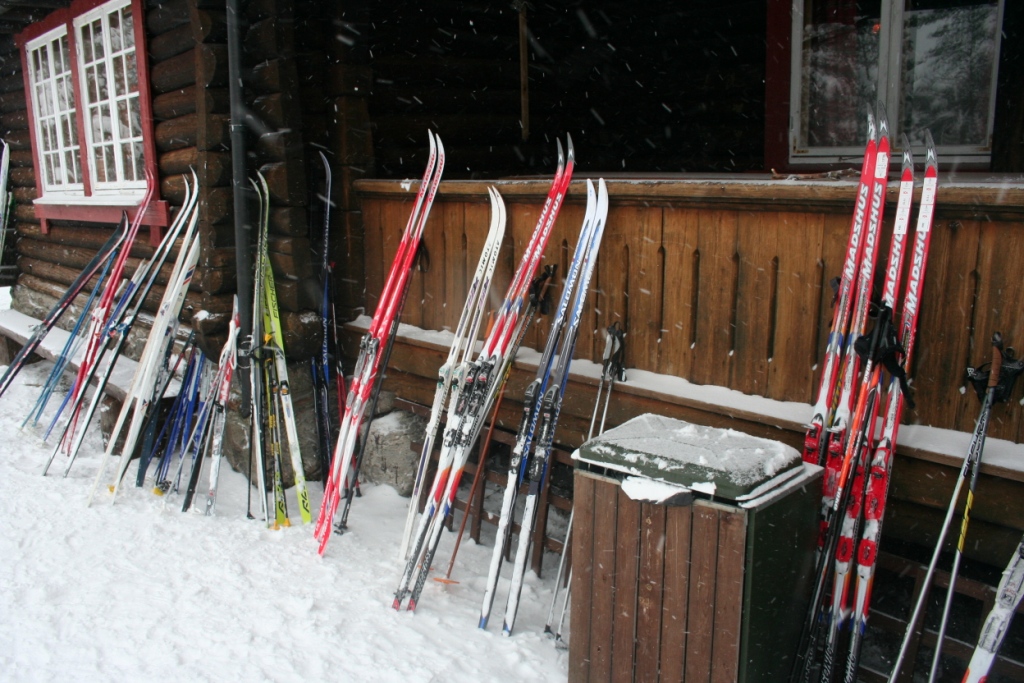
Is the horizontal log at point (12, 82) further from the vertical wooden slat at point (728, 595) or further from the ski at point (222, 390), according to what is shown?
the vertical wooden slat at point (728, 595)

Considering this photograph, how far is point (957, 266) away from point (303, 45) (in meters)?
3.28

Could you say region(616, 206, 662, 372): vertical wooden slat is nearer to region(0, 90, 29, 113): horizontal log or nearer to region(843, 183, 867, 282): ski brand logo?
region(843, 183, 867, 282): ski brand logo

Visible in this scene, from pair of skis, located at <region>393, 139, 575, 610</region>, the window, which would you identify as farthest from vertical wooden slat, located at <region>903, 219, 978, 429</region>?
the window

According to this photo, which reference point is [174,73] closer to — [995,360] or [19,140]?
[19,140]

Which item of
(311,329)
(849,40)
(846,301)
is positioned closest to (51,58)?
(311,329)

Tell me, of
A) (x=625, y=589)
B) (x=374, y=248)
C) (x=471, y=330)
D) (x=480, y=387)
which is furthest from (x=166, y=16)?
(x=625, y=589)

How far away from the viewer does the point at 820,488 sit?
7.87 ft

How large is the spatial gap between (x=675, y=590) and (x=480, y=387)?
1312mm

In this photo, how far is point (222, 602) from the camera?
10.1 ft

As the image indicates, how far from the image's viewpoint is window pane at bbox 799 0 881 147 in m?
4.45

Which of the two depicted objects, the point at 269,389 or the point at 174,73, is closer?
the point at 269,389

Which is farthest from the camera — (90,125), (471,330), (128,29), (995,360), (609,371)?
(90,125)

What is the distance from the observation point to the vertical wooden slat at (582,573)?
2.39 metres

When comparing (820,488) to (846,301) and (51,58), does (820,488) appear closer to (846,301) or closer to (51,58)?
(846,301)
